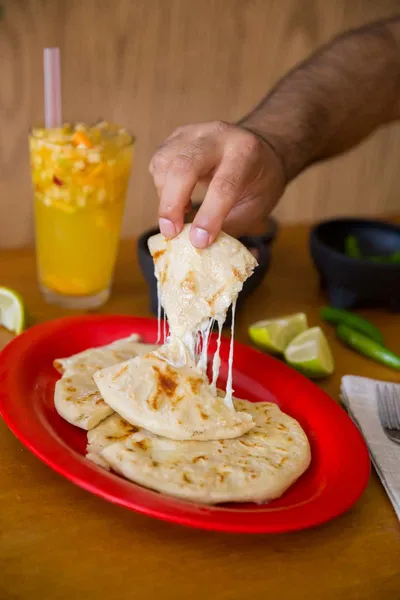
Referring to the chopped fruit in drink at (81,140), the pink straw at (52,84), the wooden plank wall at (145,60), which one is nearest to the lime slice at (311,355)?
the chopped fruit in drink at (81,140)

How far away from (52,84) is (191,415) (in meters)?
0.95

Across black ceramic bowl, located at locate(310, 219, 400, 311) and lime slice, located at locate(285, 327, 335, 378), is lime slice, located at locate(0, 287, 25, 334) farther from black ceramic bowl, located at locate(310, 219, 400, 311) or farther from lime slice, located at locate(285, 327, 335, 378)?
black ceramic bowl, located at locate(310, 219, 400, 311)

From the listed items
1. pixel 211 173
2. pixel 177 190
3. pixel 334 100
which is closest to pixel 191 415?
pixel 177 190

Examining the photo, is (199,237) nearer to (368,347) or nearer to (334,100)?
(368,347)

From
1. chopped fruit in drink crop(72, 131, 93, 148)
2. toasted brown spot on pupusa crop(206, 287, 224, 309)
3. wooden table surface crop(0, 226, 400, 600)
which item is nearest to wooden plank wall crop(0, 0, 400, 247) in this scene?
chopped fruit in drink crop(72, 131, 93, 148)

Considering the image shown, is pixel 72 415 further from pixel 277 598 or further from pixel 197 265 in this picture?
pixel 277 598

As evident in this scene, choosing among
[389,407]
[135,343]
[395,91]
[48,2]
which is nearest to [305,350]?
[389,407]

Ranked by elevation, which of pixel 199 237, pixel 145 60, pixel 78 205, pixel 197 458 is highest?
pixel 145 60

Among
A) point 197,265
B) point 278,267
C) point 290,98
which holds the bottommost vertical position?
point 278,267

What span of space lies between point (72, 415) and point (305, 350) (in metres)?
0.63

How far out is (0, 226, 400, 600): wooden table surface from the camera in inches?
40.5

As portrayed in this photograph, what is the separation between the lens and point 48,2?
2018 millimetres

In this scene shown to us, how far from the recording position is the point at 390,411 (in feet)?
4.92

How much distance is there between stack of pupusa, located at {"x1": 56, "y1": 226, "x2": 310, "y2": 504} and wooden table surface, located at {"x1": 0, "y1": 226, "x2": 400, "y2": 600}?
0.08 meters
